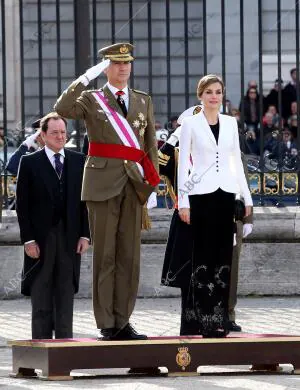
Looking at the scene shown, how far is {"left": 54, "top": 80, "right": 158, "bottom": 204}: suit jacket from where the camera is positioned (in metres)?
9.89

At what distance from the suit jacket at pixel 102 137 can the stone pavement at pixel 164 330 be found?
1045 mm

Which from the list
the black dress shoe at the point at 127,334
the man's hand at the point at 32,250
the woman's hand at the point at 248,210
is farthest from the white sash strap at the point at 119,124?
the black dress shoe at the point at 127,334

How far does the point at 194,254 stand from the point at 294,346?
806mm

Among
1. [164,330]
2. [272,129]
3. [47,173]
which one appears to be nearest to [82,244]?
[47,173]

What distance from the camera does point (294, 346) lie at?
9.61 m

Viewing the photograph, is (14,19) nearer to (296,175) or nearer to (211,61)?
(211,61)

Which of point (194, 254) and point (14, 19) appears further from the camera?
point (14, 19)

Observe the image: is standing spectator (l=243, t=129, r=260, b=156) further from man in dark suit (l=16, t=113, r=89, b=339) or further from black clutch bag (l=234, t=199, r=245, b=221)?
black clutch bag (l=234, t=199, r=245, b=221)

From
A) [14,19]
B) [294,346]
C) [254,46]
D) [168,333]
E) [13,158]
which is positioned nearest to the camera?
[294,346]

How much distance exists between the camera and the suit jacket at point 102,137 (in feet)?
32.4

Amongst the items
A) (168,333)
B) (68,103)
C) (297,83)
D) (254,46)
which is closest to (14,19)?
(254,46)

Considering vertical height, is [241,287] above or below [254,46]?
below

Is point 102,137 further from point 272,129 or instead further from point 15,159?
point 272,129

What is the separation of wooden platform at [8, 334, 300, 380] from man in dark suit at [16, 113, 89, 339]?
797 mm
